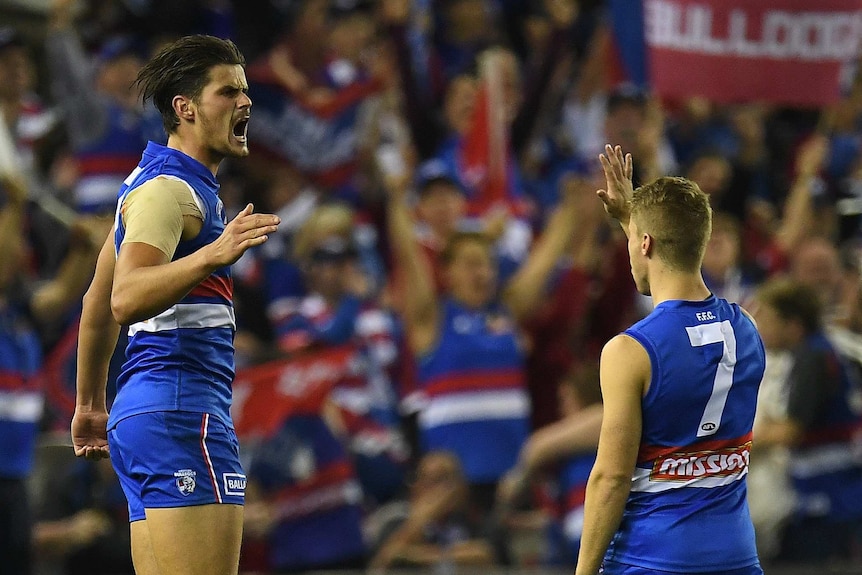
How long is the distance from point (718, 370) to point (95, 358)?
2.04 meters

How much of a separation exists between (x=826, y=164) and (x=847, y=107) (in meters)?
0.92

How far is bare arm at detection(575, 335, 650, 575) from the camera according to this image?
14.4 feet

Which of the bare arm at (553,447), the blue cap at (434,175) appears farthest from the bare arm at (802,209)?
the bare arm at (553,447)

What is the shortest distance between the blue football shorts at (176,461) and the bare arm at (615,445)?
1.11 meters

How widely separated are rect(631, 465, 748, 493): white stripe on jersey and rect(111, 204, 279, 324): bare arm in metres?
1.35

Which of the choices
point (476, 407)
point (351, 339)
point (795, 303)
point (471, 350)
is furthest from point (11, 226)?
point (795, 303)

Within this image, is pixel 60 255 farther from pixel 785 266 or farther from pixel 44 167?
pixel 785 266

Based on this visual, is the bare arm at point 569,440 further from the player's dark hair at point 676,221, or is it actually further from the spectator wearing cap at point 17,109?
the spectator wearing cap at point 17,109

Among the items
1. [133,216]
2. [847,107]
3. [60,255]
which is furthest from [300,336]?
[847,107]

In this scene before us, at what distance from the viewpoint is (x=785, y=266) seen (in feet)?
36.1

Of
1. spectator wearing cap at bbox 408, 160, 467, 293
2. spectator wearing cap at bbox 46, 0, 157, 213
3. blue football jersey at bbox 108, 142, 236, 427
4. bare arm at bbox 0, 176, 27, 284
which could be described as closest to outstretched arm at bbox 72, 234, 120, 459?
blue football jersey at bbox 108, 142, 236, 427

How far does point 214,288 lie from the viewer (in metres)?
4.64

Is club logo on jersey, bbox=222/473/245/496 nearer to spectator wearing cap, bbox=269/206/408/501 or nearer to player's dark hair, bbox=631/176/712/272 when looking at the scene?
player's dark hair, bbox=631/176/712/272

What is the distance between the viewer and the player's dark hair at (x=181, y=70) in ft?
15.4
